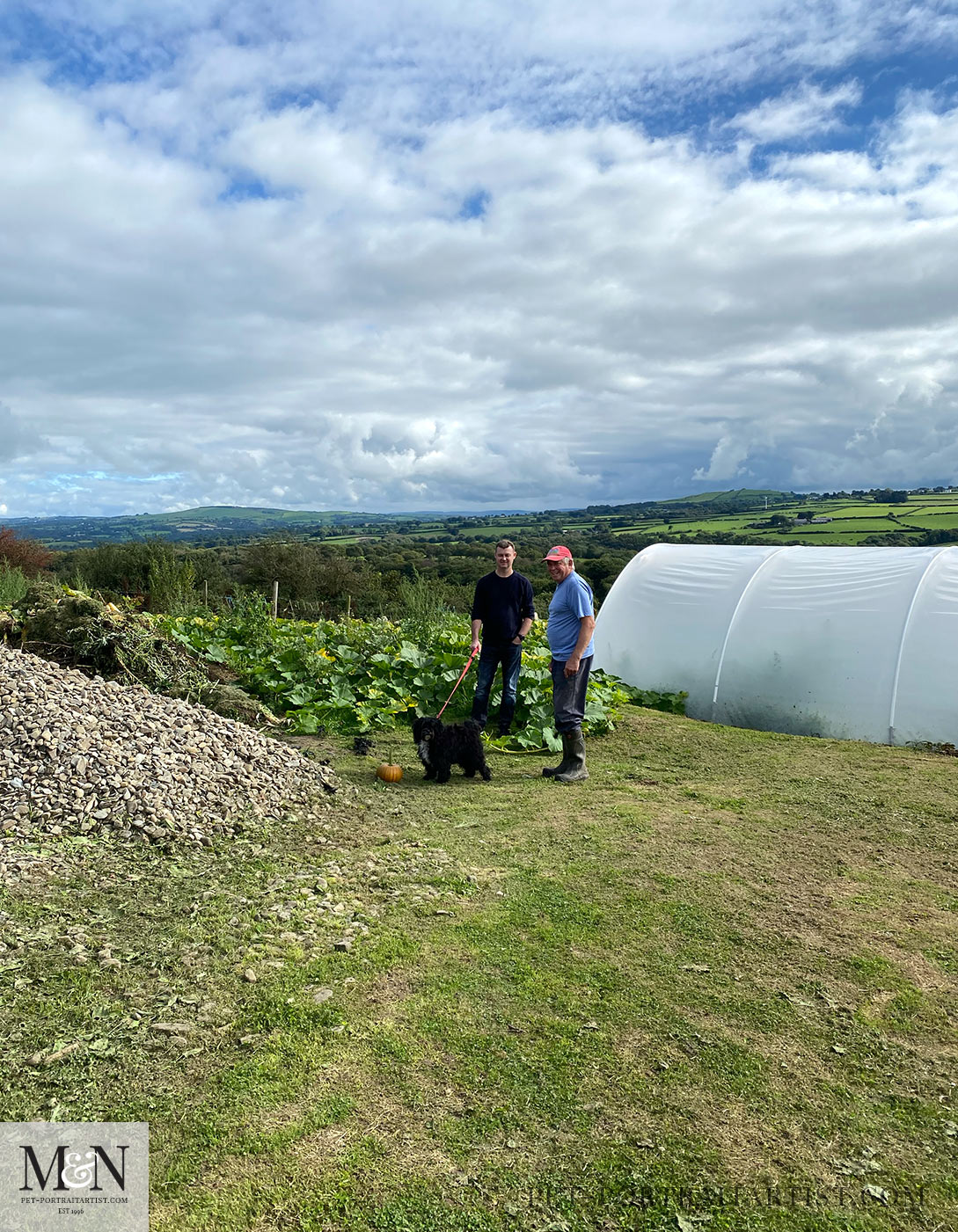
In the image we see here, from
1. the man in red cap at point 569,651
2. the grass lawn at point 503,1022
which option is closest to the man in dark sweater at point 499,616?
the man in red cap at point 569,651

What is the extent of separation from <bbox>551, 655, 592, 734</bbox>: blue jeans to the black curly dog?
0.76 m

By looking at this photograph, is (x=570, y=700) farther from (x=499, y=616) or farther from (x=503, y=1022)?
(x=503, y=1022)

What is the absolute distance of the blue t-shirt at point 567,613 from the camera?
22.9 feet

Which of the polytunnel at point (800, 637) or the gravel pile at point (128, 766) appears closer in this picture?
the gravel pile at point (128, 766)

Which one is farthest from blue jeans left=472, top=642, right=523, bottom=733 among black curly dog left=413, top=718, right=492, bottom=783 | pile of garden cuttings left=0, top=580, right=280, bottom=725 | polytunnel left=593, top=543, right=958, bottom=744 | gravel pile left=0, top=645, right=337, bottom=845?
polytunnel left=593, top=543, right=958, bottom=744

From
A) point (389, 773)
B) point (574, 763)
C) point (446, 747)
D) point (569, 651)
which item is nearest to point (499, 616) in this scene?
point (569, 651)

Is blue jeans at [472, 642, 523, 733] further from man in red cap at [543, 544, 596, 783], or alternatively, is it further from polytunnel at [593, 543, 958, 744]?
polytunnel at [593, 543, 958, 744]

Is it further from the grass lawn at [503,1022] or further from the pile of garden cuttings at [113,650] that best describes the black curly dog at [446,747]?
the pile of garden cuttings at [113,650]

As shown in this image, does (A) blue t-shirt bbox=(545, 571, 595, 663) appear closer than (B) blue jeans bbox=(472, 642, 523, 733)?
Yes

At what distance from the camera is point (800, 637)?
1036 cm

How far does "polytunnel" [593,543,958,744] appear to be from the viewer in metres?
9.35

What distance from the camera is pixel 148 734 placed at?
6.39 m

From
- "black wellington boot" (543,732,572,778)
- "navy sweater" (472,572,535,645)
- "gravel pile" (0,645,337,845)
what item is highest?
"navy sweater" (472,572,535,645)
